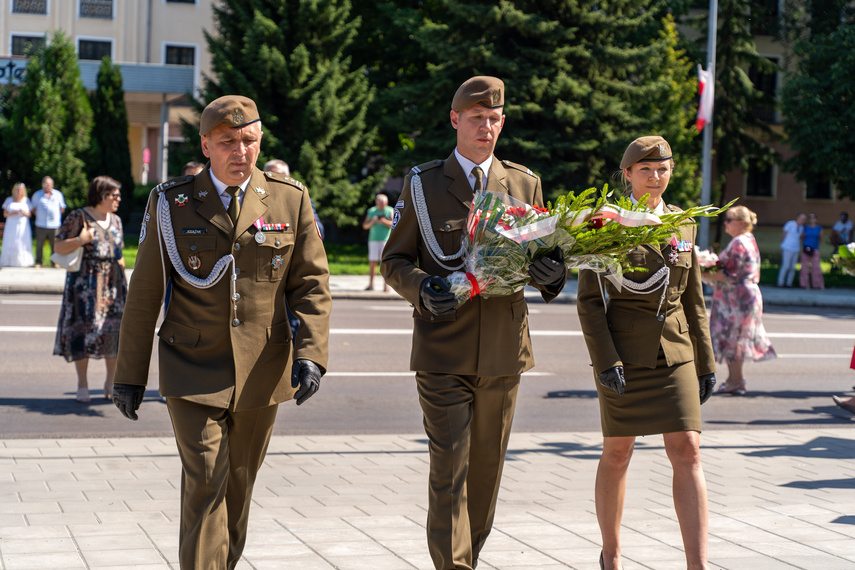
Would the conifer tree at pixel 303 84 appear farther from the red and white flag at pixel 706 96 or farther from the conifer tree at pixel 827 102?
the conifer tree at pixel 827 102

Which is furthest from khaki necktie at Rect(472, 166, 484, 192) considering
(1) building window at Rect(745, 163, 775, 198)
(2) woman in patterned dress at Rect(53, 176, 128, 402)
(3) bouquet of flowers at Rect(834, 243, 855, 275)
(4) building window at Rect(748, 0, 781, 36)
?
(1) building window at Rect(745, 163, 775, 198)

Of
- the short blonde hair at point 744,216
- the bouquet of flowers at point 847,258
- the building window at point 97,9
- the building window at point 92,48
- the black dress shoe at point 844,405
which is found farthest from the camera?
the building window at point 92,48

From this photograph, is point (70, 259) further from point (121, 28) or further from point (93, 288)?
point (121, 28)

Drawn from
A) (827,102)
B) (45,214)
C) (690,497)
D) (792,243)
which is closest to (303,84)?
(45,214)

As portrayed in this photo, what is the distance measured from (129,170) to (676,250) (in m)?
32.5

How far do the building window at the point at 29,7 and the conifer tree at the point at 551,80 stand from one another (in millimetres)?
27325

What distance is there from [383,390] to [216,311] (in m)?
6.68

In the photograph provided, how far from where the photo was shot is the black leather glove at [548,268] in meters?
3.97

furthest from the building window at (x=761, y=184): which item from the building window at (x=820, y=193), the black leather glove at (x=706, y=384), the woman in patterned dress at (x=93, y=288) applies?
the black leather glove at (x=706, y=384)

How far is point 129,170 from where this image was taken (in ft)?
115

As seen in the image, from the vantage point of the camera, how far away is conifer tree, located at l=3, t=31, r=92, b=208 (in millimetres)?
32656

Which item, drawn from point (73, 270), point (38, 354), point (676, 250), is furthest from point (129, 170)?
point (676, 250)

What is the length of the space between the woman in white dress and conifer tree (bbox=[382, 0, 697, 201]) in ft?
34.0

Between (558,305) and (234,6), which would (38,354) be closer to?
(558,305)
